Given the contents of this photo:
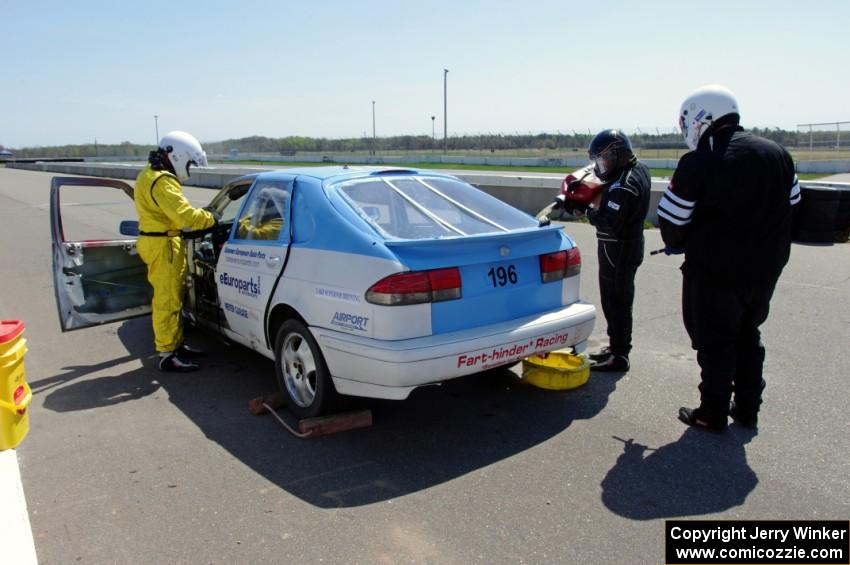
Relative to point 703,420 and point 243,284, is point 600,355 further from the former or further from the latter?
point 243,284

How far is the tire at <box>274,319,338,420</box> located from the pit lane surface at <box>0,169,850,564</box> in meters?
0.21

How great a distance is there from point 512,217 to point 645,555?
2.42m

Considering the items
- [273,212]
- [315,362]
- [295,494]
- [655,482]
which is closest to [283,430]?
[315,362]

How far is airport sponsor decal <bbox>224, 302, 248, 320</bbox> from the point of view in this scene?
4832mm

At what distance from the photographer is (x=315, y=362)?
403 cm

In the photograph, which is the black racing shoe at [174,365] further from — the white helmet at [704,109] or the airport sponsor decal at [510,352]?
the white helmet at [704,109]

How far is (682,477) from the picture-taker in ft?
11.4

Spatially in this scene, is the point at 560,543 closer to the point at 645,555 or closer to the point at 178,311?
the point at 645,555

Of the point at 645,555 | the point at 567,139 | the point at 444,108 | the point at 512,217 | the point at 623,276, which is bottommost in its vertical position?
the point at 645,555

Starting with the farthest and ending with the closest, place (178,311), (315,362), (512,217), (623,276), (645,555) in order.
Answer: (178,311) < (623,276) < (512,217) < (315,362) < (645,555)

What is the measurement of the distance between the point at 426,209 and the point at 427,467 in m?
1.71

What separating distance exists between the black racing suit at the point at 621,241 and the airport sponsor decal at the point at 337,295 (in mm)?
2073

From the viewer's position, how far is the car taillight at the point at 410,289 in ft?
11.8

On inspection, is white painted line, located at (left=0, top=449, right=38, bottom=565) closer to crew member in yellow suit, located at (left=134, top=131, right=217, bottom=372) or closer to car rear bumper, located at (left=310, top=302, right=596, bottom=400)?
car rear bumper, located at (left=310, top=302, right=596, bottom=400)
